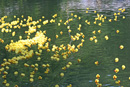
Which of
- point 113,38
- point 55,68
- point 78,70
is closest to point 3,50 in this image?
point 55,68

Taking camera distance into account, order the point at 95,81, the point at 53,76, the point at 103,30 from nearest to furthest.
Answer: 1. the point at 95,81
2. the point at 53,76
3. the point at 103,30

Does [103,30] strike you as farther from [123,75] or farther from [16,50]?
[123,75]

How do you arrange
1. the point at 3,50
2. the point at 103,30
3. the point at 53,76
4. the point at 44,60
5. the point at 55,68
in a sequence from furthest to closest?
the point at 103,30 < the point at 3,50 < the point at 44,60 < the point at 55,68 < the point at 53,76

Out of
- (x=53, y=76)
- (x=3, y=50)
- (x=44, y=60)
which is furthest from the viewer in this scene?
(x=3, y=50)

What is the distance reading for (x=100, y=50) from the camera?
33.4ft

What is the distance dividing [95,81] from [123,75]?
0.99 meters

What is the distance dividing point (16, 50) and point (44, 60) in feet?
5.72

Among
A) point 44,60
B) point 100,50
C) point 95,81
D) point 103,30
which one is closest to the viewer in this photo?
point 95,81

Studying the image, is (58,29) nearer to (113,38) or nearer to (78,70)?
(113,38)

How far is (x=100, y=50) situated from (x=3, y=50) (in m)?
4.10

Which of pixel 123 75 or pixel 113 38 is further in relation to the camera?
pixel 113 38

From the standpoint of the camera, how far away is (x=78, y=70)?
27.3 ft

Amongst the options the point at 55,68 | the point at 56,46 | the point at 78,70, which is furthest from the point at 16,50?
the point at 78,70

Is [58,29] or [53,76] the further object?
[58,29]
